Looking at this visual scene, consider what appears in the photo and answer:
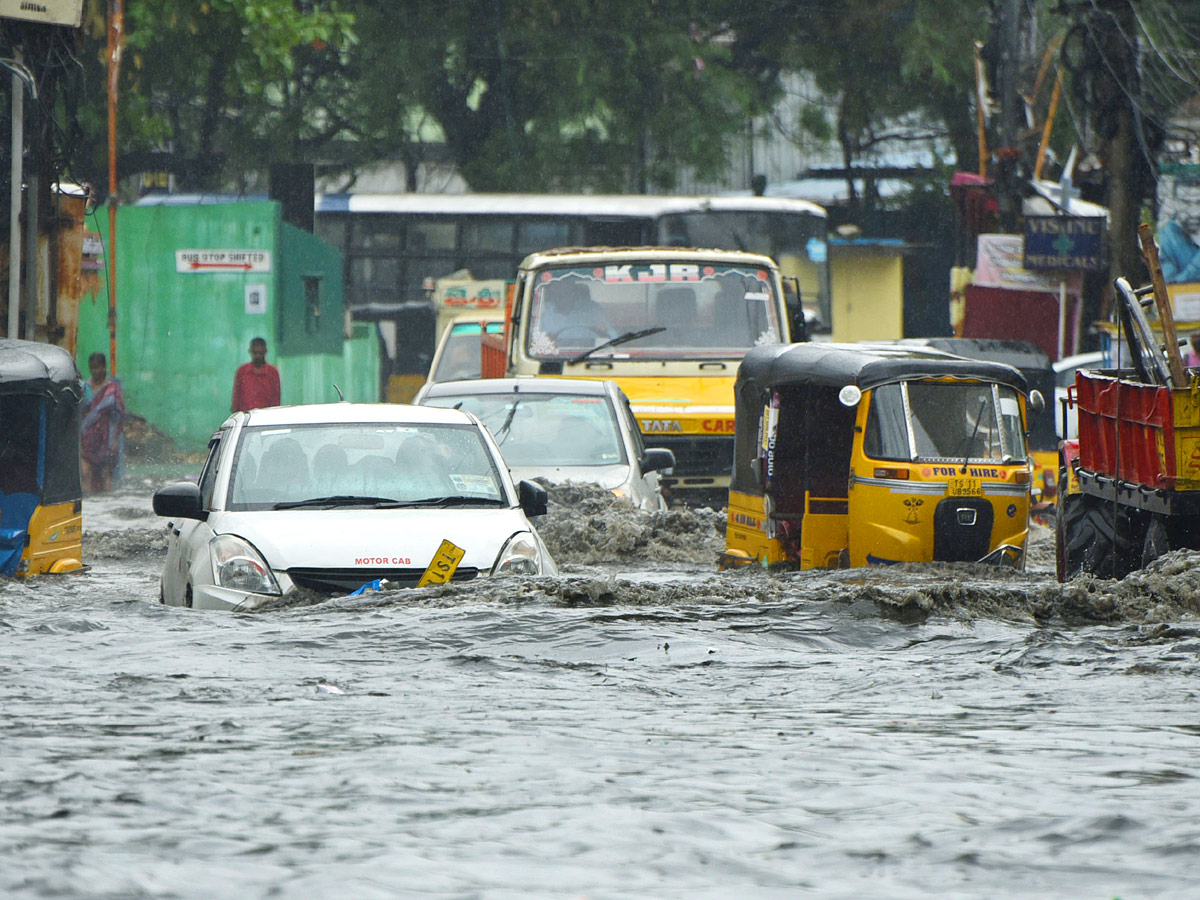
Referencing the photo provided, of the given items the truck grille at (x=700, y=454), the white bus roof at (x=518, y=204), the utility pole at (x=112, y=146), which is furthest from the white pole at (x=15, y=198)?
the white bus roof at (x=518, y=204)

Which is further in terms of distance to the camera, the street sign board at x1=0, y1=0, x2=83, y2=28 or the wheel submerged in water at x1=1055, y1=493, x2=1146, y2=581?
the street sign board at x1=0, y1=0, x2=83, y2=28

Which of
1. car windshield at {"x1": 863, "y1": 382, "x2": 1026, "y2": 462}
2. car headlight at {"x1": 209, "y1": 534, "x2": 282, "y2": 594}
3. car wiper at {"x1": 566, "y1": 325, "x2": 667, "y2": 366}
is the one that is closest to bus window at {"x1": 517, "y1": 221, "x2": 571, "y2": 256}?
car wiper at {"x1": 566, "y1": 325, "x2": 667, "y2": 366}

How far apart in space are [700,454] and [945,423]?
171 inches

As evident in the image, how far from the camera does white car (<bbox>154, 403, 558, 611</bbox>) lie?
28.2 ft

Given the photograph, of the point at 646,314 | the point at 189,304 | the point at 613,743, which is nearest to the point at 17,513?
the point at 613,743

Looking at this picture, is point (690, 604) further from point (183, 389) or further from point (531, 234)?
point (531, 234)

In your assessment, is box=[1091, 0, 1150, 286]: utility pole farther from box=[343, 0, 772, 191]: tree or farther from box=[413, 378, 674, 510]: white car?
box=[343, 0, 772, 191]: tree

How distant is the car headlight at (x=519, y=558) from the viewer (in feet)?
28.9

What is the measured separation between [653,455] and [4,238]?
8.80 meters

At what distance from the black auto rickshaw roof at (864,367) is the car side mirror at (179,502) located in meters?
4.49

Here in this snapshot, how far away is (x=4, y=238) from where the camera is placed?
734 inches

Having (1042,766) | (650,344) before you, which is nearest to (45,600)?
(1042,766)

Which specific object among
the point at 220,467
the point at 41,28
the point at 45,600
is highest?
the point at 41,28

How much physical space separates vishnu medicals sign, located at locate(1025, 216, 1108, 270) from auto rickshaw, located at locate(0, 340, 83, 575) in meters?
17.0
